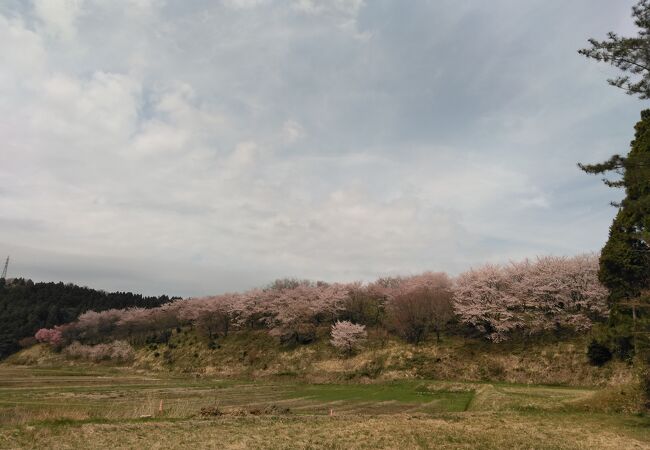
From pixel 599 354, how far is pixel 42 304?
5907 inches

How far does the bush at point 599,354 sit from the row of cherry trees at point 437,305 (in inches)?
326

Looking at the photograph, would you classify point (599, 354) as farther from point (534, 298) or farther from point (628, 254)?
point (534, 298)

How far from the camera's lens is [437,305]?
2263 inches

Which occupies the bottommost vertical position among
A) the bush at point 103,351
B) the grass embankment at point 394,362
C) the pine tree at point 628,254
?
the bush at point 103,351

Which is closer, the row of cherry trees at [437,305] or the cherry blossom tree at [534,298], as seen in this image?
the cherry blossom tree at [534,298]

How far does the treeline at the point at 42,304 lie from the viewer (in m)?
121

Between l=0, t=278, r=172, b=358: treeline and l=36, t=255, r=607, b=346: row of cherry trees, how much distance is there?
60.9 m

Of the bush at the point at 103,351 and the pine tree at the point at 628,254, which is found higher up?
the pine tree at the point at 628,254

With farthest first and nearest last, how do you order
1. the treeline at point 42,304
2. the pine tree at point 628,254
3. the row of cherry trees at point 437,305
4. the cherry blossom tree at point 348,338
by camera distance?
the treeline at point 42,304 < the cherry blossom tree at point 348,338 < the row of cherry trees at point 437,305 < the pine tree at point 628,254

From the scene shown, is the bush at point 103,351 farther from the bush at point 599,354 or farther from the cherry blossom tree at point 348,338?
the bush at point 599,354

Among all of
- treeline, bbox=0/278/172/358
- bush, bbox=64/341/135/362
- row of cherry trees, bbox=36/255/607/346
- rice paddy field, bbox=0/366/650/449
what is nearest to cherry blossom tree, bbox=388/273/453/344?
row of cherry trees, bbox=36/255/607/346

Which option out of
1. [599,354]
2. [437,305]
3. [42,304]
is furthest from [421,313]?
[42,304]

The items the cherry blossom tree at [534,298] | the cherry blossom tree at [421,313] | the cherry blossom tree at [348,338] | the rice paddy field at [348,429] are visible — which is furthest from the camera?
the cherry blossom tree at [348,338]

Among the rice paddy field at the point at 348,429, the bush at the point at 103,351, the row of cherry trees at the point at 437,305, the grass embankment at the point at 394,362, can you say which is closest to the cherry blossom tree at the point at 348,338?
the grass embankment at the point at 394,362
